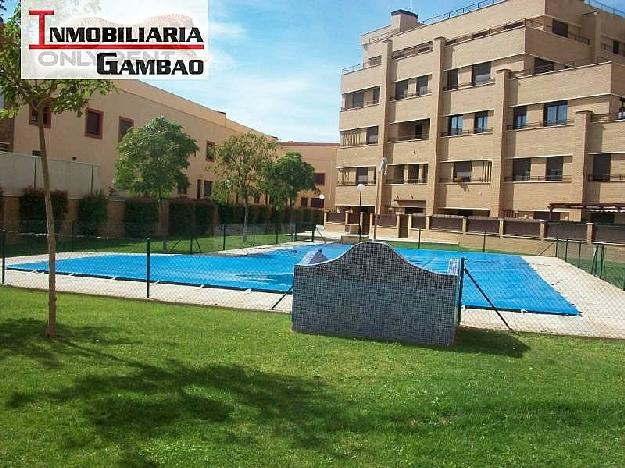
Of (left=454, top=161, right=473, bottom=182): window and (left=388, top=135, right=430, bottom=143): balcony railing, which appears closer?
(left=454, top=161, right=473, bottom=182): window

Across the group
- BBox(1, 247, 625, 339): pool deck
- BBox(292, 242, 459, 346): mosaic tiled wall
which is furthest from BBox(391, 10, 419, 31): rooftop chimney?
BBox(292, 242, 459, 346): mosaic tiled wall

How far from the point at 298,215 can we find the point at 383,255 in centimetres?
5071

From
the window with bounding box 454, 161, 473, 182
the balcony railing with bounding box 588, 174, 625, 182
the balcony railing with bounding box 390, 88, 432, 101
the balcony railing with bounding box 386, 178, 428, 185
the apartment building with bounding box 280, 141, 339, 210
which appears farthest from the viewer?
the apartment building with bounding box 280, 141, 339, 210

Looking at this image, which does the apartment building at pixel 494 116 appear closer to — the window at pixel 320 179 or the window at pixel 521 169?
the window at pixel 521 169

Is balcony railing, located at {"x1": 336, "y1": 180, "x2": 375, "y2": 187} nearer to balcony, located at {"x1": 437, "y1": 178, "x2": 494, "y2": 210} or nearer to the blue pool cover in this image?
balcony, located at {"x1": 437, "y1": 178, "x2": 494, "y2": 210}

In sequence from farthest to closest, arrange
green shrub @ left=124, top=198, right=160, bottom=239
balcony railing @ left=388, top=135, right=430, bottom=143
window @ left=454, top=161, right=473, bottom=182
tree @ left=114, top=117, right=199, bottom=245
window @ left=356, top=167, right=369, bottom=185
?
window @ left=356, top=167, right=369, bottom=185 → balcony railing @ left=388, top=135, right=430, bottom=143 → window @ left=454, top=161, right=473, bottom=182 → green shrub @ left=124, top=198, right=160, bottom=239 → tree @ left=114, top=117, right=199, bottom=245

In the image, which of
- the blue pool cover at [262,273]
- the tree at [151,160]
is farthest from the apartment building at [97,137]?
the blue pool cover at [262,273]

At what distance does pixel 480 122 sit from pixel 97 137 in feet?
88.4

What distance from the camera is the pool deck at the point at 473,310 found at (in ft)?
34.8

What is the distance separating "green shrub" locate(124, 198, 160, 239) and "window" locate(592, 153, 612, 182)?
26806 mm

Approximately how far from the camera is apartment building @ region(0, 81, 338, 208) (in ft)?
90.7

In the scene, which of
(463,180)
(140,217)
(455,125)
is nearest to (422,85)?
(455,125)

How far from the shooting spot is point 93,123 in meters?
36.8

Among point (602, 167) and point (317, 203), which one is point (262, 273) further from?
point (317, 203)
